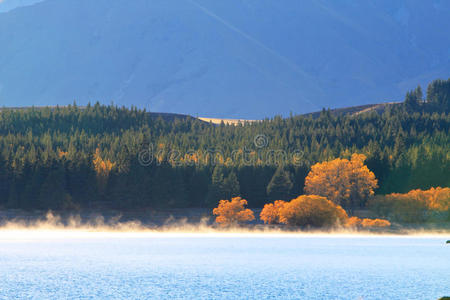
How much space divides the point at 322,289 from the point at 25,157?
12391 cm

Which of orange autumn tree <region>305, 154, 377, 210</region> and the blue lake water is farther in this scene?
orange autumn tree <region>305, 154, 377, 210</region>

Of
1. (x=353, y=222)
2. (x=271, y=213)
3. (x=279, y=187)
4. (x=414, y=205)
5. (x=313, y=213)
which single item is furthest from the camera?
(x=279, y=187)

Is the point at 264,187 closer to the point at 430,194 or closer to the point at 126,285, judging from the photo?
the point at 430,194

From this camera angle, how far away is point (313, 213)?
563 ft

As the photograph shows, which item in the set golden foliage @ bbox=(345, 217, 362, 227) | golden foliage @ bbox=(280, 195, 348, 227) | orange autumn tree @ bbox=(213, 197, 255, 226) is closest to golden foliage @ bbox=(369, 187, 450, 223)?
golden foliage @ bbox=(345, 217, 362, 227)

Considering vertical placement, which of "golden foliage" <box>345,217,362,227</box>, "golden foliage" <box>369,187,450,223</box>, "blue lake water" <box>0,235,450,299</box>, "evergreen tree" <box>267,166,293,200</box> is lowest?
"blue lake water" <box>0,235,450,299</box>

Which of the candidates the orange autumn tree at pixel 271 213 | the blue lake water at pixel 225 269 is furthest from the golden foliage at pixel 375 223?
the orange autumn tree at pixel 271 213

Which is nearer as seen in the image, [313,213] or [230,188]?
[313,213]

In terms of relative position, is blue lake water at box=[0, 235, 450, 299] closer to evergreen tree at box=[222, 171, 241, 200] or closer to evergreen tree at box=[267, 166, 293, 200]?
evergreen tree at box=[222, 171, 241, 200]

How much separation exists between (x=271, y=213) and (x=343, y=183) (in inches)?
724

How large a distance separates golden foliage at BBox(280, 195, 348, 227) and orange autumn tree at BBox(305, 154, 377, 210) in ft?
38.5

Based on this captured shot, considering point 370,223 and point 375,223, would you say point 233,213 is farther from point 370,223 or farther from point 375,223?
point 375,223

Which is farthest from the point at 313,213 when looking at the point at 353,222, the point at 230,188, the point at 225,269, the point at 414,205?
the point at 225,269

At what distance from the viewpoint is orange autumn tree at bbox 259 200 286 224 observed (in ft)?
592
